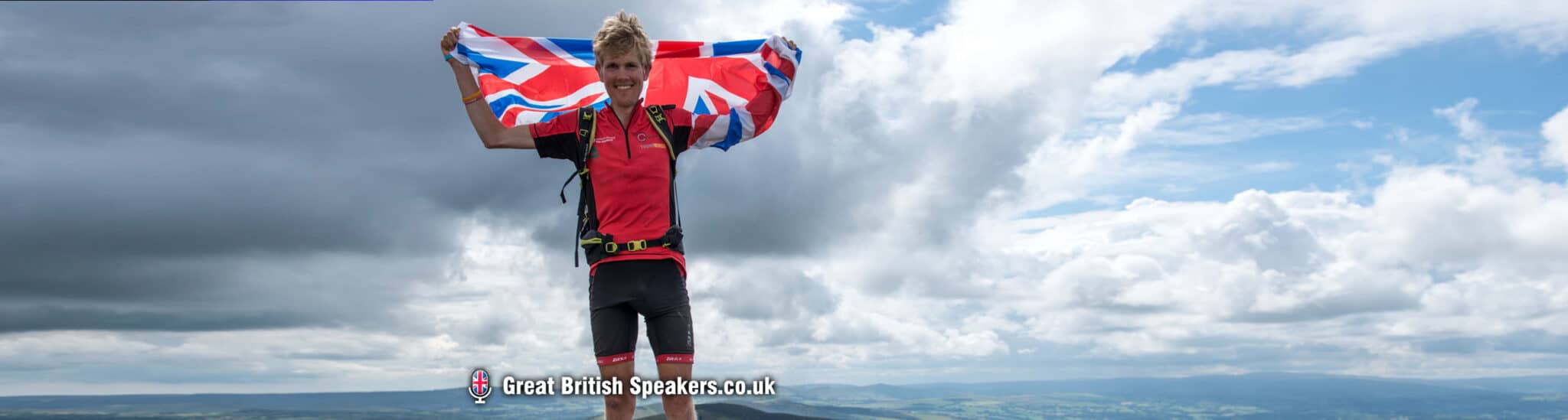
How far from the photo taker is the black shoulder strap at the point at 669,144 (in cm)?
1054

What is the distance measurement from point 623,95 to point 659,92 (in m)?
2.50

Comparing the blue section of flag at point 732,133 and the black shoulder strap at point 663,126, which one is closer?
the black shoulder strap at point 663,126

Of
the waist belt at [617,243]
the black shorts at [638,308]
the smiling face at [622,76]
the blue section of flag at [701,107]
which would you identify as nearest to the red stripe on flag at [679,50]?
the blue section of flag at [701,107]

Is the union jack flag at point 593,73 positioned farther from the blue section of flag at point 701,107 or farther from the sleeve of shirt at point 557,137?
the sleeve of shirt at point 557,137

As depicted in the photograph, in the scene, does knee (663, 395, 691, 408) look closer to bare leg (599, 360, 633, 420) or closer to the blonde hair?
bare leg (599, 360, 633, 420)

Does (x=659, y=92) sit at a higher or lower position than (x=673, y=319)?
higher

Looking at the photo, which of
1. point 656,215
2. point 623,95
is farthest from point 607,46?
point 656,215

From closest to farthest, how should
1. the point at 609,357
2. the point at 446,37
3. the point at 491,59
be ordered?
1. the point at 609,357
2. the point at 446,37
3. the point at 491,59

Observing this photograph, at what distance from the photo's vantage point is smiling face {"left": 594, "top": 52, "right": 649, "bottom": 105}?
10547mm

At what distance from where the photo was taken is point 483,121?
1098 cm

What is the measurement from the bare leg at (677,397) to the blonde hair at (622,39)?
3.15 m

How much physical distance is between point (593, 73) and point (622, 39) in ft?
8.61

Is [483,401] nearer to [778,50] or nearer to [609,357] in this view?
[609,357]

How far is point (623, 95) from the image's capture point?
10.6 meters
